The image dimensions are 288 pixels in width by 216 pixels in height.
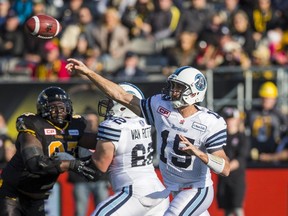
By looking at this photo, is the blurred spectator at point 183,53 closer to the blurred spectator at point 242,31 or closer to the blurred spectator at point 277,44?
the blurred spectator at point 242,31

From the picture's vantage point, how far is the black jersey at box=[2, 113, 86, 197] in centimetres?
873

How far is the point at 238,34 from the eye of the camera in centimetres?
1520

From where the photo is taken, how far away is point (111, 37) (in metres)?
15.1

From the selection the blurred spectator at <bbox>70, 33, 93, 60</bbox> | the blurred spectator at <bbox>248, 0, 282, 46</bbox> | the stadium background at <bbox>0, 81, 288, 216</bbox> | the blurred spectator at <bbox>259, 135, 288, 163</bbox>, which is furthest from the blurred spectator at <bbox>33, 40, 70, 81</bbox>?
the blurred spectator at <bbox>248, 0, 282, 46</bbox>

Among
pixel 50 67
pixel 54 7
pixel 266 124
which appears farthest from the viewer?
pixel 54 7

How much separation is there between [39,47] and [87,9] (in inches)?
43.6

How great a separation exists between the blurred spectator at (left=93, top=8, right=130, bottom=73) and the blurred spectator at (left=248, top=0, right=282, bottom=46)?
2166 millimetres

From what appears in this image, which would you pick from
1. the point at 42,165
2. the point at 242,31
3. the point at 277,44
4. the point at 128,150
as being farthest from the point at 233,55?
the point at 42,165

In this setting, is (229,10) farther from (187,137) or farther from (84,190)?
(187,137)

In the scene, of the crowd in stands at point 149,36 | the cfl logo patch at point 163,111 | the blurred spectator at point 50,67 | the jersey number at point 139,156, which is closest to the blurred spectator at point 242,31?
the crowd in stands at point 149,36

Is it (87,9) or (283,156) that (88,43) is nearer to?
(87,9)

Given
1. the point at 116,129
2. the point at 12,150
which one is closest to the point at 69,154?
the point at 116,129

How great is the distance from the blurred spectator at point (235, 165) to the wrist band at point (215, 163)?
424cm

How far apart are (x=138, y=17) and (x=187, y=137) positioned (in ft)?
25.1
